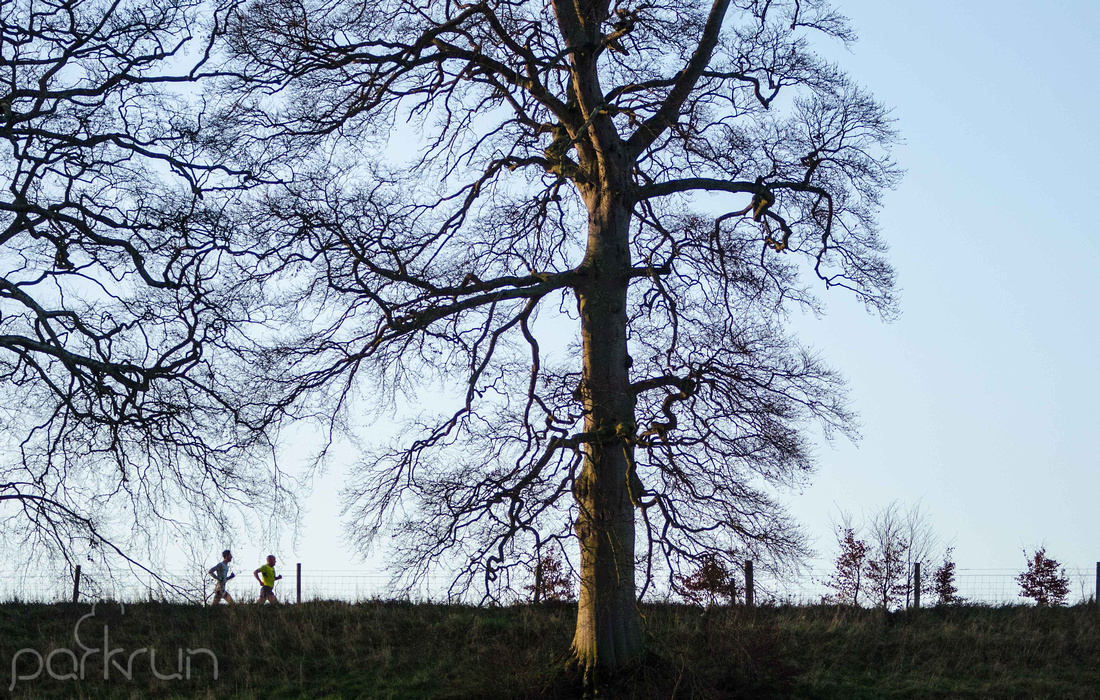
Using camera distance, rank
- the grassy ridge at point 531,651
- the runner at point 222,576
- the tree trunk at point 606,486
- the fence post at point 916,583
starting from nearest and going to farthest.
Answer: the tree trunk at point 606,486 → the grassy ridge at point 531,651 → the runner at point 222,576 → the fence post at point 916,583

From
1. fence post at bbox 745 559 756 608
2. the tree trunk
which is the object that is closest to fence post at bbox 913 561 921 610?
fence post at bbox 745 559 756 608

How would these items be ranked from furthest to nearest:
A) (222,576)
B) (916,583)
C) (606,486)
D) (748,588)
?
(916,583)
(222,576)
(748,588)
(606,486)

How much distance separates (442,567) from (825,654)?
20.3 feet

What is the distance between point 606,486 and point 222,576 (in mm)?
8161

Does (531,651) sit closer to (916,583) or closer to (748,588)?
(748,588)

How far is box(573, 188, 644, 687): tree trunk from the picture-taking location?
12258 millimetres

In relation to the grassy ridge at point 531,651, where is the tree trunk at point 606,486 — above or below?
above

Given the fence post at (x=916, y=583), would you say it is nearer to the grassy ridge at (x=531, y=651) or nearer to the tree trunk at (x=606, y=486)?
the grassy ridge at (x=531, y=651)

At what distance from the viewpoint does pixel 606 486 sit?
12570 mm

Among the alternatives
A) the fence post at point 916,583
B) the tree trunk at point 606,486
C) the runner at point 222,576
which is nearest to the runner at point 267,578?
the runner at point 222,576

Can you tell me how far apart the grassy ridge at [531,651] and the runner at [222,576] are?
0.55 metres

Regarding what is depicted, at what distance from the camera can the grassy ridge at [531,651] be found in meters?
13.0

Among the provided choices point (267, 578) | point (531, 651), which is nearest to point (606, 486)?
point (531, 651)

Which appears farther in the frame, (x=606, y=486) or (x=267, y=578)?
(x=267, y=578)
